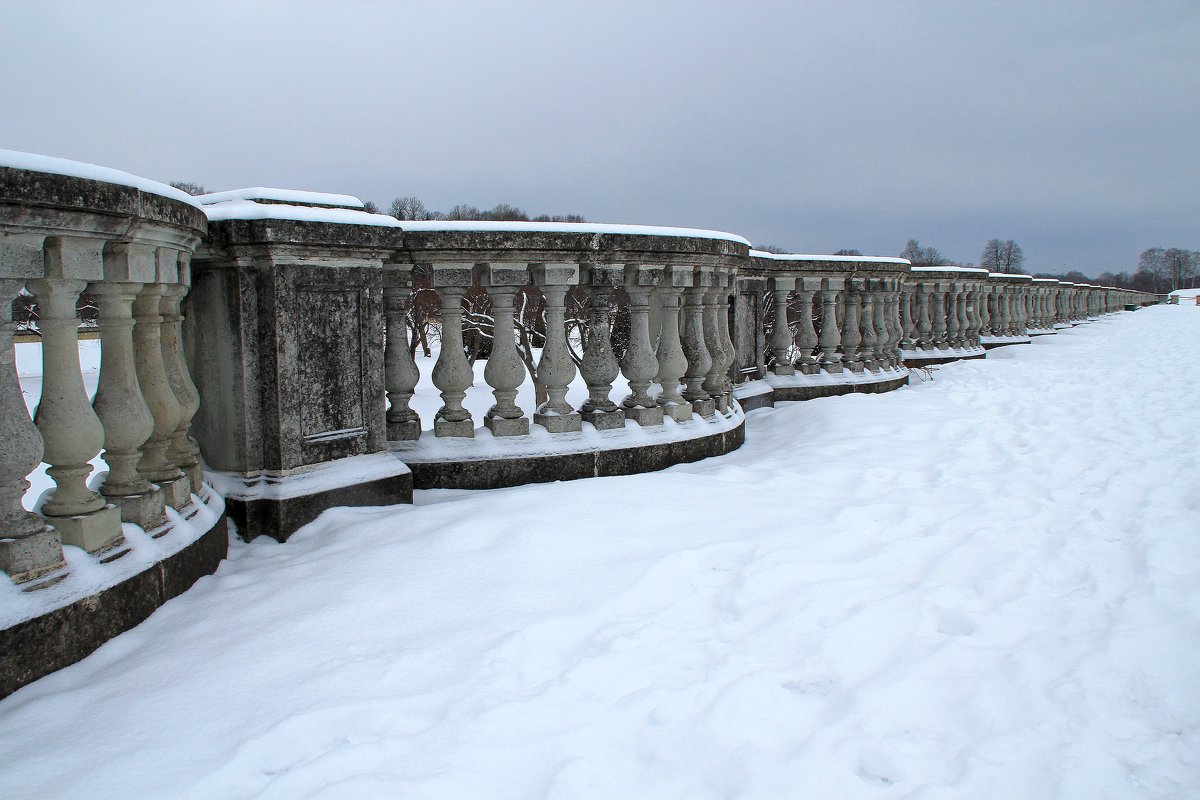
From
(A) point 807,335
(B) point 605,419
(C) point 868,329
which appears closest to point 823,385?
(A) point 807,335

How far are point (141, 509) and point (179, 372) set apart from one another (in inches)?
26.7

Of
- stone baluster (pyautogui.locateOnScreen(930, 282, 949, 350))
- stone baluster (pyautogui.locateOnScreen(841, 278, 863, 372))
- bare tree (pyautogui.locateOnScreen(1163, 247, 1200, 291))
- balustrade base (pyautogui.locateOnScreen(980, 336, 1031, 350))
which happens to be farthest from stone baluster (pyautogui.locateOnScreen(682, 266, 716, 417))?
bare tree (pyautogui.locateOnScreen(1163, 247, 1200, 291))

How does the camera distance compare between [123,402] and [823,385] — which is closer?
[123,402]

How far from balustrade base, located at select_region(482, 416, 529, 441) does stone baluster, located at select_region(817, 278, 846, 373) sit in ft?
16.8

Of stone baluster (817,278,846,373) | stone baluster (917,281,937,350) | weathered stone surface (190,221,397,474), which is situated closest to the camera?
weathered stone surface (190,221,397,474)

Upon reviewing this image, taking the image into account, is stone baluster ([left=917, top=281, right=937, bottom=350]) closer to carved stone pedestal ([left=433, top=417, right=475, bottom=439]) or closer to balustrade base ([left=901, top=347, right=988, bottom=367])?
balustrade base ([left=901, top=347, right=988, bottom=367])

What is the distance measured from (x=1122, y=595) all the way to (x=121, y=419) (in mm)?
3700

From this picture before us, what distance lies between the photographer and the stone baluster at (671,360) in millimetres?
5184

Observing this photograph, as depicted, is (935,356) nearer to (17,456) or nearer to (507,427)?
(507,427)

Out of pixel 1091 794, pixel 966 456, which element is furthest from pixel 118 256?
pixel 966 456

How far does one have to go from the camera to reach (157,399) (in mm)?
3090

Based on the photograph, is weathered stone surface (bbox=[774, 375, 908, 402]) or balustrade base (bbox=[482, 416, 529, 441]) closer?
balustrade base (bbox=[482, 416, 529, 441])

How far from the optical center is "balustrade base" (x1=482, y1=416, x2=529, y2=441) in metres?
4.55

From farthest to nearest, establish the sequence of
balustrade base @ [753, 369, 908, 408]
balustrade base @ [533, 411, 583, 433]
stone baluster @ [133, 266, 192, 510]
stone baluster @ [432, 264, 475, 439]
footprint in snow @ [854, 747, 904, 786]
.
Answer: balustrade base @ [753, 369, 908, 408], balustrade base @ [533, 411, 583, 433], stone baluster @ [432, 264, 475, 439], stone baluster @ [133, 266, 192, 510], footprint in snow @ [854, 747, 904, 786]
